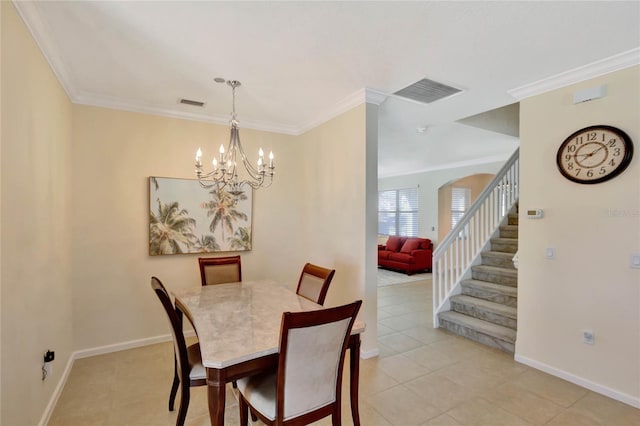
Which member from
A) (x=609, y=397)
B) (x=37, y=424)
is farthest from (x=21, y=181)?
(x=609, y=397)

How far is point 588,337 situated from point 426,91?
2.56 metres

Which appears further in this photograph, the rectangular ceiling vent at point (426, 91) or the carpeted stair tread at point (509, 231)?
the carpeted stair tread at point (509, 231)

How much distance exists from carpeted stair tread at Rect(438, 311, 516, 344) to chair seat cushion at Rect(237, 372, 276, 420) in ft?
8.74

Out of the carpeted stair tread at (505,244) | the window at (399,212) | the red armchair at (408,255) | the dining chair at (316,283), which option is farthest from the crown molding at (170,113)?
the window at (399,212)

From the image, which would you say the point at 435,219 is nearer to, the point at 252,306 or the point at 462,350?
the point at 462,350

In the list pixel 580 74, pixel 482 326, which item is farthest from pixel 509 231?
pixel 580 74

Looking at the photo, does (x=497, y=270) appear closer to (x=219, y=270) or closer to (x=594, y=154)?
(x=594, y=154)

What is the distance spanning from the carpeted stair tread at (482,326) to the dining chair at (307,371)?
7.94 feet

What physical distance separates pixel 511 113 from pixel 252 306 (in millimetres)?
3941

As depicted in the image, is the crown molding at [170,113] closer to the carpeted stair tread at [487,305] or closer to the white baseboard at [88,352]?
the white baseboard at [88,352]

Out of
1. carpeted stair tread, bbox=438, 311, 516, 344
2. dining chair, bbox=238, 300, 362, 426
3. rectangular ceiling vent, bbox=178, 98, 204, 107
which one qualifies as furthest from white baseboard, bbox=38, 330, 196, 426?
carpeted stair tread, bbox=438, 311, 516, 344

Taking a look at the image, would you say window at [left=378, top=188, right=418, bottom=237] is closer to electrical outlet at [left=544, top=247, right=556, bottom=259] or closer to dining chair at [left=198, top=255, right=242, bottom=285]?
electrical outlet at [left=544, top=247, right=556, bottom=259]

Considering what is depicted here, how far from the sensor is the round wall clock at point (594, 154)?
240 cm

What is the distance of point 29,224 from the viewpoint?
75.8 inches
